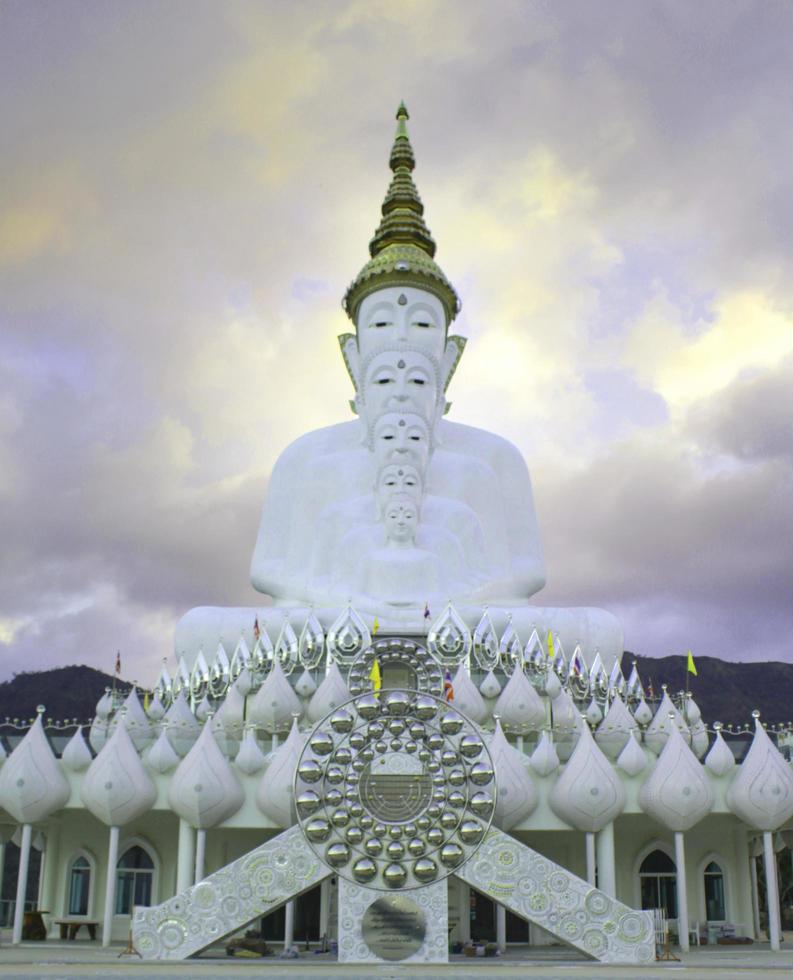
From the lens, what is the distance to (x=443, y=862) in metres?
12.3

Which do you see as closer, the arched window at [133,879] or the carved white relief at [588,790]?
the carved white relief at [588,790]

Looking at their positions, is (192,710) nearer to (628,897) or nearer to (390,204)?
(628,897)

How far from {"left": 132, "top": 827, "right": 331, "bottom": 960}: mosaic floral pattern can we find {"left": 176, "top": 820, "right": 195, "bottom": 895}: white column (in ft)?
17.2

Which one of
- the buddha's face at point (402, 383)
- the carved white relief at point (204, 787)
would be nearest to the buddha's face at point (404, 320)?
the buddha's face at point (402, 383)

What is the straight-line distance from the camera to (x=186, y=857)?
699 inches

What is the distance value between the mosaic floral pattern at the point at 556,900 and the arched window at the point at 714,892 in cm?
826

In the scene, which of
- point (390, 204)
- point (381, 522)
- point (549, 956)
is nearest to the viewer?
point (549, 956)

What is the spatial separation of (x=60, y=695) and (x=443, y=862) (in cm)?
5076

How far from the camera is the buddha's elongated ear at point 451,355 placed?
29.2m

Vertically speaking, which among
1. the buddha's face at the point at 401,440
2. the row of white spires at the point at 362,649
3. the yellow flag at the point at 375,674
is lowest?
the yellow flag at the point at 375,674

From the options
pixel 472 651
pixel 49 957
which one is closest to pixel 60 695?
pixel 472 651

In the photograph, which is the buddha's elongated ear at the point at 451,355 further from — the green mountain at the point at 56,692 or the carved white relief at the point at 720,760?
the green mountain at the point at 56,692

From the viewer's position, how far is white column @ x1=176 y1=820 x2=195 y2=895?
57.6 feet

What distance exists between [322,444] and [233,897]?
18598 millimetres
